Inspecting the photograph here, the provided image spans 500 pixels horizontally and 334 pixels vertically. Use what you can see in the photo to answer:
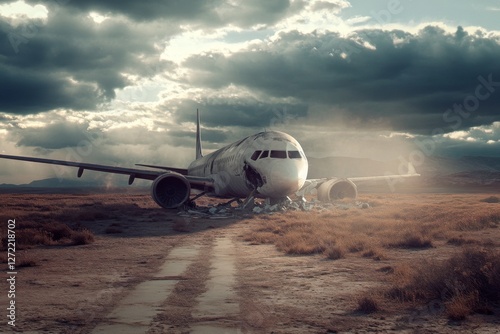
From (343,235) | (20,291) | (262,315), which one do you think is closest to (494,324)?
(262,315)

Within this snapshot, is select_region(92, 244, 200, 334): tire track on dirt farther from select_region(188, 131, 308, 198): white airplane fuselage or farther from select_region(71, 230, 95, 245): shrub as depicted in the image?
select_region(188, 131, 308, 198): white airplane fuselage

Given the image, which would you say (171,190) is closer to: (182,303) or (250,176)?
(250,176)

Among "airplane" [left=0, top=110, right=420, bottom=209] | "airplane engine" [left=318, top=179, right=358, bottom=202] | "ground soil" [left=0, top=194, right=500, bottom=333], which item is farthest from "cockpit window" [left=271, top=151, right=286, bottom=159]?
"ground soil" [left=0, top=194, right=500, bottom=333]

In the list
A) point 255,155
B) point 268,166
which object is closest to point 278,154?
point 268,166

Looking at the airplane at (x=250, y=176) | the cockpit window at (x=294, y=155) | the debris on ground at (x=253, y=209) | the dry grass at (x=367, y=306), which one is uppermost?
the cockpit window at (x=294, y=155)

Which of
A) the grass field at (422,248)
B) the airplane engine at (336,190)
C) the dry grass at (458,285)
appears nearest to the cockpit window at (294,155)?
the grass field at (422,248)

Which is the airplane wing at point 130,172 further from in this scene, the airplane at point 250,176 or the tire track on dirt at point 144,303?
the tire track on dirt at point 144,303

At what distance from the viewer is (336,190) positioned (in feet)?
116

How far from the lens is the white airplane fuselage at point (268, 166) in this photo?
24266 millimetres

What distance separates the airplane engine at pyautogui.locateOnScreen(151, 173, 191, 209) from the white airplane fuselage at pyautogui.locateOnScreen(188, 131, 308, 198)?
11.0ft

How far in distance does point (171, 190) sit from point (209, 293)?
78.6ft

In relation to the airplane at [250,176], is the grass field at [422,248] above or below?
below

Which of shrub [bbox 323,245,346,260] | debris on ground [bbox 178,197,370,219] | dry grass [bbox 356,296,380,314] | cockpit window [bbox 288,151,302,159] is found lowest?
debris on ground [bbox 178,197,370,219]

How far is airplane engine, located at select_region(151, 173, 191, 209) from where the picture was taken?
2962 cm
